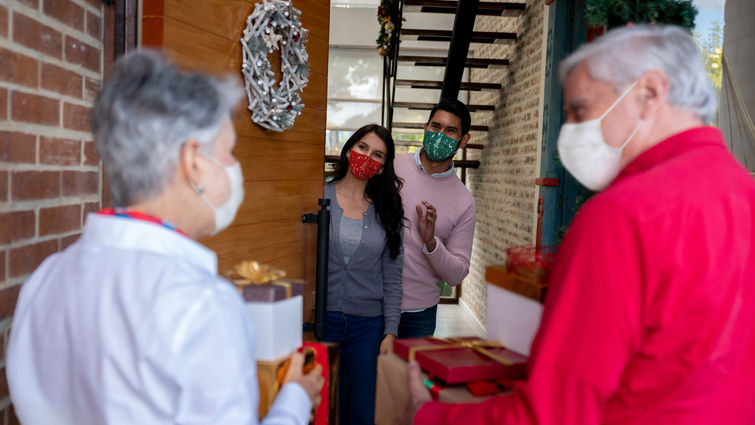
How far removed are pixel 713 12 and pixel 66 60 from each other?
3.52 meters

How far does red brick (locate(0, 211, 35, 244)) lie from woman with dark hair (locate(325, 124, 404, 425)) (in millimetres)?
1329

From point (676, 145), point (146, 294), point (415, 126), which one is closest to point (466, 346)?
point (676, 145)

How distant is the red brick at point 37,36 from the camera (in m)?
1.20

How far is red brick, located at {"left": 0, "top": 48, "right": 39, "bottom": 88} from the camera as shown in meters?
1.17

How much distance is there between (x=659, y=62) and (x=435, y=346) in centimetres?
73

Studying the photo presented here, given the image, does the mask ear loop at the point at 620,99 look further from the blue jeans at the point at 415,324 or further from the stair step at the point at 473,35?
the stair step at the point at 473,35

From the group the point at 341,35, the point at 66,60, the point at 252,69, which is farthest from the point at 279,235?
the point at 341,35

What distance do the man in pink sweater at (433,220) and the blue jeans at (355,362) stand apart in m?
0.43

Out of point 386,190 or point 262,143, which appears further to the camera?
point 386,190

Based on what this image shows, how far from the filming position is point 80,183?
1.46 meters

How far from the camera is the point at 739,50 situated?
13.7 feet

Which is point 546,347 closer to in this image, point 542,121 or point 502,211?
point 542,121

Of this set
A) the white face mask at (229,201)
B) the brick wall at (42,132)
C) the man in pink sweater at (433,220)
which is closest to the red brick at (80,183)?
the brick wall at (42,132)

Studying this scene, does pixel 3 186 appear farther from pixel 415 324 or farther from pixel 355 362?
pixel 415 324
